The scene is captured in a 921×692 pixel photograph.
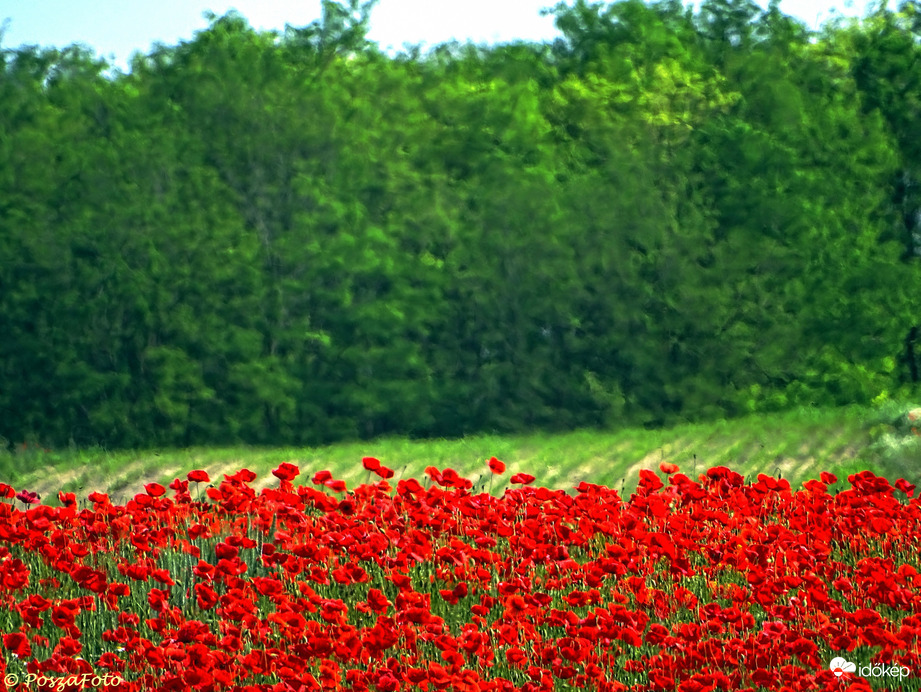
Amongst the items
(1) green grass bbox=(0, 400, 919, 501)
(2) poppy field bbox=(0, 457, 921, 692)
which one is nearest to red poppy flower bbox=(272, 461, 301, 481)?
(2) poppy field bbox=(0, 457, 921, 692)

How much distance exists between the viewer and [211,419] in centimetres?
1523

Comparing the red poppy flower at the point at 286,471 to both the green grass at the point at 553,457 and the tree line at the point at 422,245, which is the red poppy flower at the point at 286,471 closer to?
the green grass at the point at 553,457

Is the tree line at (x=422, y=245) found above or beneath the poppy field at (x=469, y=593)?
above

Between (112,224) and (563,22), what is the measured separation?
7.30 meters

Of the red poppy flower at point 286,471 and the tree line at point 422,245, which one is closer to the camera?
the red poppy flower at point 286,471

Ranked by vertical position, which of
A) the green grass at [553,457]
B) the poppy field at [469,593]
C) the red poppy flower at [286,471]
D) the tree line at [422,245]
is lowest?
the green grass at [553,457]

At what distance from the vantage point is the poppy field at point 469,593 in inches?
197

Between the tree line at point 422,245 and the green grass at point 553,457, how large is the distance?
3.08 feet

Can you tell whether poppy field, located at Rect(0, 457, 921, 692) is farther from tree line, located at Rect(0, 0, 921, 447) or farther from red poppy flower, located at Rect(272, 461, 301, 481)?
tree line, located at Rect(0, 0, 921, 447)

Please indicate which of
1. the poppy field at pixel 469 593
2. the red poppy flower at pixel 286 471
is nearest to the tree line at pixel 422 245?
the poppy field at pixel 469 593

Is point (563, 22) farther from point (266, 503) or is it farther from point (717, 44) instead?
point (266, 503)

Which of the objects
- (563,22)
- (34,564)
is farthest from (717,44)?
(34,564)

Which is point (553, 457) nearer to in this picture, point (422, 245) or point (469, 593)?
point (422, 245)

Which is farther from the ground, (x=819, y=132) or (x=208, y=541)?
(x=819, y=132)
